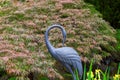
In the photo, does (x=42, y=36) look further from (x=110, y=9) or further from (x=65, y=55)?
(x=110, y=9)

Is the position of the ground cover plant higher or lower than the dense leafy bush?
higher

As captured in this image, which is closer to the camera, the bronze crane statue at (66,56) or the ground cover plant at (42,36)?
the bronze crane statue at (66,56)

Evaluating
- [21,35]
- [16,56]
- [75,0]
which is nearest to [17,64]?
[16,56]

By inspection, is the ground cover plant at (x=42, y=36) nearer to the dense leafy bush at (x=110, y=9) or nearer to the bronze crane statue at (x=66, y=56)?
the bronze crane statue at (x=66, y=56)

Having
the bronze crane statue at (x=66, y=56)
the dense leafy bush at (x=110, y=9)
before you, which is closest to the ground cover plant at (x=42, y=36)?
the bronze crane statue at (x=66, y=56)

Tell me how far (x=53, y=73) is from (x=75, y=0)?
1885mm

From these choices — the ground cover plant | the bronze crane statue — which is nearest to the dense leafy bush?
the ground cover plant

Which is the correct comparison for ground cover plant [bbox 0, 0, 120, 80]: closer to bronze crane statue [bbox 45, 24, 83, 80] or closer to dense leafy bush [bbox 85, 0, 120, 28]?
bronze crane statue [bbox 45, 24, 83, 80]

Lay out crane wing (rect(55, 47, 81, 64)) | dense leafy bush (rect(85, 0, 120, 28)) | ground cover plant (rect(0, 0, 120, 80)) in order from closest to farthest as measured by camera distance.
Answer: crane wing (rect(55, 47, 81, 64)) < ground cover plant (rect(0, 0, 120, 80)) < dense leafy bush (rect(85, 0, 120, 28))

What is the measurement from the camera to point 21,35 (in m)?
4.49

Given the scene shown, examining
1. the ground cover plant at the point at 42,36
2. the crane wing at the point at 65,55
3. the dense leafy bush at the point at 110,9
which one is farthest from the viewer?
the dense leafy bush at the point at 110,9

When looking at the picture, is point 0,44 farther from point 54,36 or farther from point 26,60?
point 54,36

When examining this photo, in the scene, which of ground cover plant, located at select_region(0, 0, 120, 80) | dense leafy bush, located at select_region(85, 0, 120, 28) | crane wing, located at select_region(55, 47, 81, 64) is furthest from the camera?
dense leafy bush, located at select_region(85, 0, 120, 28)

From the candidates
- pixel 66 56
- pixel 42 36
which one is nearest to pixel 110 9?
pixel 42 36
